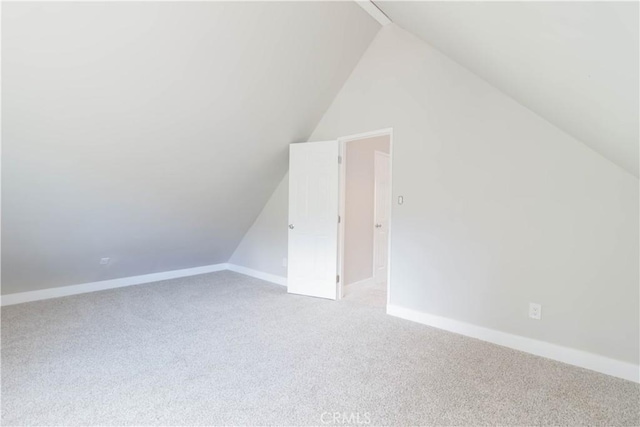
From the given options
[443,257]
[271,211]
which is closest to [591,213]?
[443,257]

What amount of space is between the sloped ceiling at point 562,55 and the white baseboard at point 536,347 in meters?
1.36

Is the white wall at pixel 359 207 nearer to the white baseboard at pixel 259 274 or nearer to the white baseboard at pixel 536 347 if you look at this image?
the white baseboard at pixel 259 274

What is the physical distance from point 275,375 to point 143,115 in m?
2.40

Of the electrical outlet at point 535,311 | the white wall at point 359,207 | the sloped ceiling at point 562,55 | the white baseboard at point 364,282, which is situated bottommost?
the white baseboard at point 364,282

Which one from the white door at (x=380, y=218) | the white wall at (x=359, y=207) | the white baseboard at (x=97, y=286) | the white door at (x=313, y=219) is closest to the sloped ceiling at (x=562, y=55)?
the white door at (x=313, y=219)

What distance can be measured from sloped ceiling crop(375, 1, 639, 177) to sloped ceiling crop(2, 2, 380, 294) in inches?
47.5

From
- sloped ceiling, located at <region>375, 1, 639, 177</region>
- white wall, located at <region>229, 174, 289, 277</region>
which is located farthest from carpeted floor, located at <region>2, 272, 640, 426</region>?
sloped ceiling, located at <region>375, 1, 639, 177</region>

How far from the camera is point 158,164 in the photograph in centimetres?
328

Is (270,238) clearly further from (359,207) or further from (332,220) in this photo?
(359,207)

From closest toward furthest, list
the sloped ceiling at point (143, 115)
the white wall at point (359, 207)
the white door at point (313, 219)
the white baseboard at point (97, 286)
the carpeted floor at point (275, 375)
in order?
the carpeted floor at point (275, 375) → the sloped ceiling at point (143, 115) → the white baseboard at point (97, 286) → the white door at point (313, 219) → the white wall at point (359, 207)

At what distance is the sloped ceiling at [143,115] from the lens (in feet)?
7.19

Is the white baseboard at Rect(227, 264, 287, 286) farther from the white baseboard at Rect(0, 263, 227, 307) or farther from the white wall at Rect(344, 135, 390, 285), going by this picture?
the white wall at Rect(344, 135, 390, 285)

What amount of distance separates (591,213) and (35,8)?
3935 mm

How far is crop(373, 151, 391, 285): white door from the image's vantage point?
494 cm
